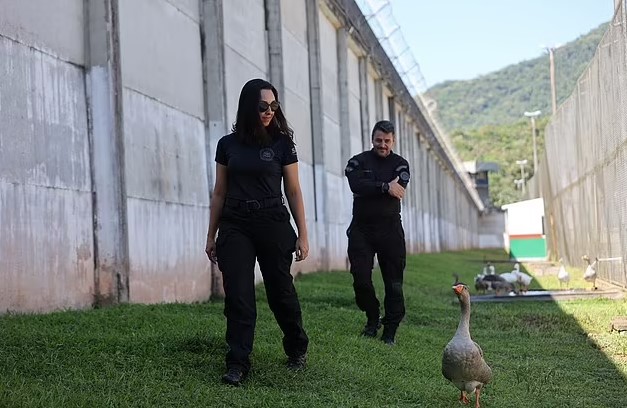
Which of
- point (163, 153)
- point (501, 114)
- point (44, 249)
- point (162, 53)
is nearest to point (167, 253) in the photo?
point (163, 153)

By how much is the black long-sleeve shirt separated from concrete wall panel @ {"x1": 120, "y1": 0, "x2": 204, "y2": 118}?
2665 mm

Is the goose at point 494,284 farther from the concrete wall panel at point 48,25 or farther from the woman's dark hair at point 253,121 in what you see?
the woman's dark hair at point 253,121

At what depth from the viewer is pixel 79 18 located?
8680 millimetres

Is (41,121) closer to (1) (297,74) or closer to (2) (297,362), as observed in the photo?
(2) (297,362)

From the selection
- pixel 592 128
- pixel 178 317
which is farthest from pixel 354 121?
pixel 178 317

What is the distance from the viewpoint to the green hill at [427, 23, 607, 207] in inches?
4274

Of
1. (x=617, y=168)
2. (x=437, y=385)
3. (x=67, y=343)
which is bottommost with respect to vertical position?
(x=437, y=385)

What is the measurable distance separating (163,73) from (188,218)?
1.70 metres

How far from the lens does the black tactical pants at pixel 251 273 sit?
18.9 ft

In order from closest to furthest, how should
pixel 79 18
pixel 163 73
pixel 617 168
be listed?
pixel 79 18, pixel 163 73, pixel 617 168

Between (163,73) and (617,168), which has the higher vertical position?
(163,73)

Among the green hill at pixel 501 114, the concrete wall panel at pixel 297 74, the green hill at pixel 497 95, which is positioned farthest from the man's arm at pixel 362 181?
the green hill at pixel 497 95

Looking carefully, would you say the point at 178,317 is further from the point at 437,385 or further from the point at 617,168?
the point at 617,168

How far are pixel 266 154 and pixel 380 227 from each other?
2.33 meters
